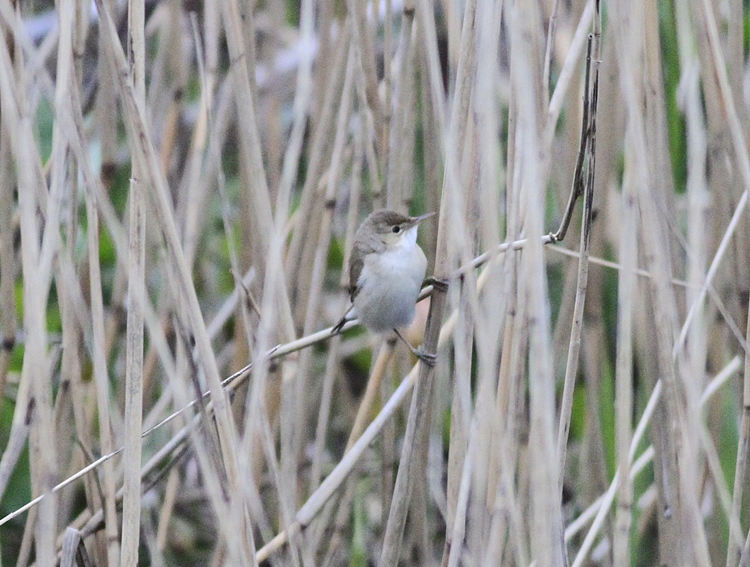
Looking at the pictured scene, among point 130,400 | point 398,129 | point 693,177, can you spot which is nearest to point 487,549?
point 130,400

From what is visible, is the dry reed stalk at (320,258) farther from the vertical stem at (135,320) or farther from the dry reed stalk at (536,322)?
the dry reed stalk at (536,322)

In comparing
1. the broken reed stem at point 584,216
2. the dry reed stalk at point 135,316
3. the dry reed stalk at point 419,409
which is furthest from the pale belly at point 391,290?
the dry reed stalk at point 135,316

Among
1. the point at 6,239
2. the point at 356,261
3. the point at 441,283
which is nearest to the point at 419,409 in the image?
the point at 441,283

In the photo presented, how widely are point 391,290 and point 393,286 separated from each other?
0.01 meters

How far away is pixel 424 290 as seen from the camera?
187 cm

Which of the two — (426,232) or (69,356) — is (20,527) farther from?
(426,232)

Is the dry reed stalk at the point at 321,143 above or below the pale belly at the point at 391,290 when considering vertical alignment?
above

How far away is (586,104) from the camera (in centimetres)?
132

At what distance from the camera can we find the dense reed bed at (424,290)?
1324mm

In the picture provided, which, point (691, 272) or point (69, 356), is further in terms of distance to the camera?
point (69, 356)

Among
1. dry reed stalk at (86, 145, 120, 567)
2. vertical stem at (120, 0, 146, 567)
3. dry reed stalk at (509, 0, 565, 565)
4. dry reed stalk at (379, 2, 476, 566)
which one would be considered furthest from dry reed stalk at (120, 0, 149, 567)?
dry reed stalk at (509, 0, 565, 565)

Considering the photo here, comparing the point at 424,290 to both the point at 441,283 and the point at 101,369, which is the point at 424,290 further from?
the point at 101,369

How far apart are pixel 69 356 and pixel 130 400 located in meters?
0.44

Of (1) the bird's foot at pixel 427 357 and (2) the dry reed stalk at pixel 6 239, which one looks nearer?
(1) the bird's foot at pixel 427 357
